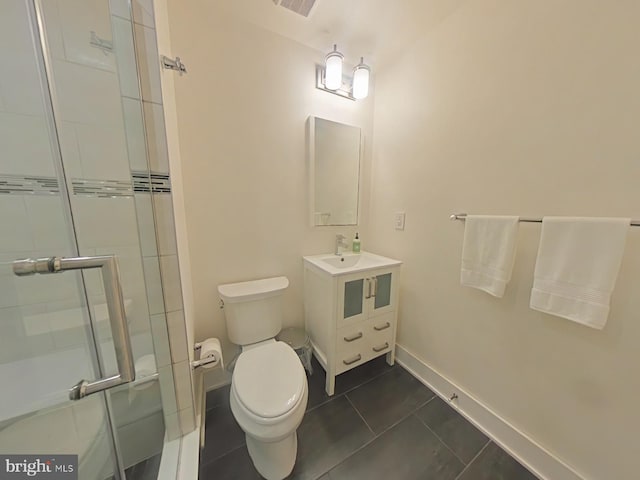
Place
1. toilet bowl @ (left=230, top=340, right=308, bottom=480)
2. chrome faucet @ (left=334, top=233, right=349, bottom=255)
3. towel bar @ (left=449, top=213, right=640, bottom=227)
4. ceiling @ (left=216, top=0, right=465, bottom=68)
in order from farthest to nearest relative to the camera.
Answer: chrome faucet @ (left=334, top=233, right=349, bottom=255), ceiling @ (left=216, top=0, right=465, bottom=68), toilet bowl @ (left=230, top=340, right=308, bottom=480), towel bar @ (left=449, top=213, right=640, bottom=227)

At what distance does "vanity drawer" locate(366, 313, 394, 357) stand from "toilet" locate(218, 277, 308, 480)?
612 mm

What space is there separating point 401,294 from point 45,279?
1.95 meters

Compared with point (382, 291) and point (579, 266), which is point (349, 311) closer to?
point (382, 291)

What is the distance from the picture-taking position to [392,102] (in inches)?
63.3

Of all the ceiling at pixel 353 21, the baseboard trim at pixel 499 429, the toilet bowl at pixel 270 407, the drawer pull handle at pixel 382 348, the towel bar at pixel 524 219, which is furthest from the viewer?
the drawer pull handle at pixel 382 348

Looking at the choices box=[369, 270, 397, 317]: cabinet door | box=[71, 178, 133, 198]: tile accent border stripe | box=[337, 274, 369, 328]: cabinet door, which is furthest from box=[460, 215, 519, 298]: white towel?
box=[71, 178, 133, 198]: tile accent border stripe

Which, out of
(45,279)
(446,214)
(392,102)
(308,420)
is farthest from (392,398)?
(392,102)

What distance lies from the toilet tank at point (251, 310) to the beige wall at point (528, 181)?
1.02m

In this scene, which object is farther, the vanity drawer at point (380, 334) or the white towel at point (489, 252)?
the vanity drawer at point (380, 334)

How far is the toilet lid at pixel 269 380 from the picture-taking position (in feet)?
2.87

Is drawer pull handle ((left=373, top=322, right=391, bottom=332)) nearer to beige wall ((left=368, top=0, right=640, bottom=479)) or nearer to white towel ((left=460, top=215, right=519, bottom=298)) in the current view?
beige wall ((left=368, top=0, right=640, bottom=479))

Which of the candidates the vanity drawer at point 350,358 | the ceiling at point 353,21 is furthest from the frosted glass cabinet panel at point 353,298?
the ceiling at point 353,21

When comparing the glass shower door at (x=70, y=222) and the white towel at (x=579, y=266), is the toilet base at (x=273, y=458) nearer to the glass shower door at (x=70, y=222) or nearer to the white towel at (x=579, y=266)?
the glass shower door at (x=70, y=222)

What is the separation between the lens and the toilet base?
3.00 ft
